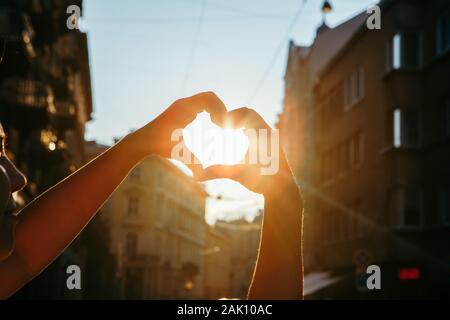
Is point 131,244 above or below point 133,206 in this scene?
below

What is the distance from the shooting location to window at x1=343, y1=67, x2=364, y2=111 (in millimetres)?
25089

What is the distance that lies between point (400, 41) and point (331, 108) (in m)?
9.04

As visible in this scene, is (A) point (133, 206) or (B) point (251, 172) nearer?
(B) point (251, 172)

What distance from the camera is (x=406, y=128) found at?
68.6 ft

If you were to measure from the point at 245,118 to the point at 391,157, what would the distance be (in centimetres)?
2076

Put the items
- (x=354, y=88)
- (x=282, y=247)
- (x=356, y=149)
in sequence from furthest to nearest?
(x=354, y=88)
(x=356, y=149)
(x=282, y=247)

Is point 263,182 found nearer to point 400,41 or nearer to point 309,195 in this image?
point 400,41

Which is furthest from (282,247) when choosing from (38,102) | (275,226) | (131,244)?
(131,244)

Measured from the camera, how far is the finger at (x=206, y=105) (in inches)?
32.3

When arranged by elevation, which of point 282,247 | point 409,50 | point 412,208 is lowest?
point 282,247

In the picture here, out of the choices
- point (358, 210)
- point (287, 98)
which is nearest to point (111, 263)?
point (287, 98)

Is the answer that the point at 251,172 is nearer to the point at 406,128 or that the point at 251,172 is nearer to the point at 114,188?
the point at 114,188

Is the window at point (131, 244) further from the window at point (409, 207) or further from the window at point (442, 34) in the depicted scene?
the window at point (442, 34)

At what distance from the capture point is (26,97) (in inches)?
874
